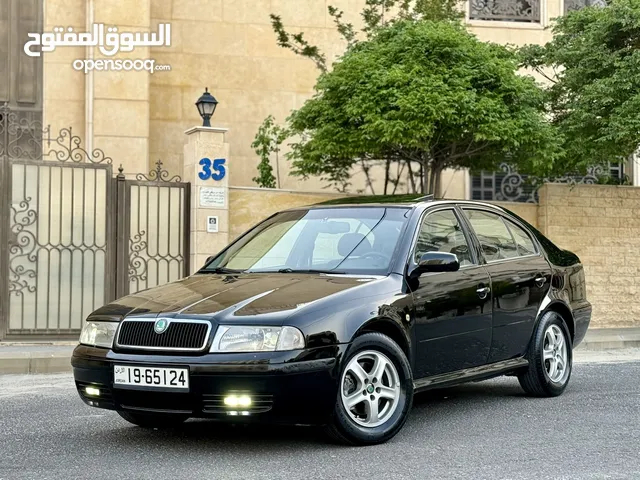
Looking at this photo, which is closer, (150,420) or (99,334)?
(99,334)

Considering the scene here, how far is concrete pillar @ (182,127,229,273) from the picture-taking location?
15188 millimetres

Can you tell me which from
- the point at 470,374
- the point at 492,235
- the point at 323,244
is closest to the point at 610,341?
the point at 492,235

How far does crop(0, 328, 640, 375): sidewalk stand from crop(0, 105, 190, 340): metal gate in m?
0.52

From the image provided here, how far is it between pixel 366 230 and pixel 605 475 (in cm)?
243

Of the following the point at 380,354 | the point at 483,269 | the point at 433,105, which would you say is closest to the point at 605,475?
the point at 380,354

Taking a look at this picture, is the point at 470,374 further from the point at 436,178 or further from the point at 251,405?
the point at 436,178

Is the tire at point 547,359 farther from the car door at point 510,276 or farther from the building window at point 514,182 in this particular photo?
the building window at point 514,182

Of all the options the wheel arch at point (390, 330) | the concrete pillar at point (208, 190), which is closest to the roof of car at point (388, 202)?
the wheel arch at point (390, 330)

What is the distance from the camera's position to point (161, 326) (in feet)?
20.2

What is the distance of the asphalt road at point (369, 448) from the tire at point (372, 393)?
4.1 inches

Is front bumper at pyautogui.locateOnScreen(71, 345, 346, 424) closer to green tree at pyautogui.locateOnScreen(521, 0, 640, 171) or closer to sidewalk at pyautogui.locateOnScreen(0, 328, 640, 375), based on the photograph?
sidewalk at pyautogui.locateOnScreen(0, 328, 640, 375)

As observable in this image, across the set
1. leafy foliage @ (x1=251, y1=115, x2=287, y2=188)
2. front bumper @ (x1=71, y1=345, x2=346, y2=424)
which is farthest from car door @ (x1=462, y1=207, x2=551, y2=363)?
leafy foliage @ (x1=251, y1=115, x2=287, y2=188)

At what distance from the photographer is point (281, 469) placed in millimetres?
5762

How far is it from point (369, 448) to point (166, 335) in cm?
137
